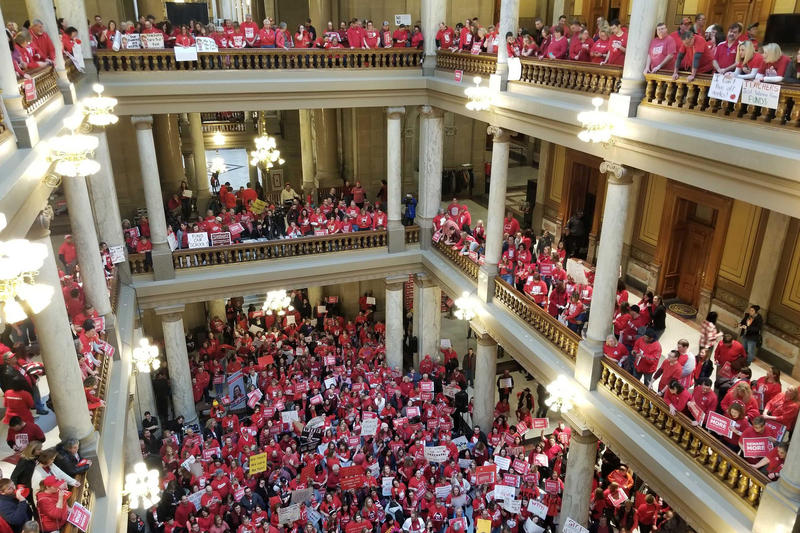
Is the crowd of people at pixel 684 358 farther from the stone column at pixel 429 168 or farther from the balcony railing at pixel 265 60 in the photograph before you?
the balcony railing at pixel 265 60

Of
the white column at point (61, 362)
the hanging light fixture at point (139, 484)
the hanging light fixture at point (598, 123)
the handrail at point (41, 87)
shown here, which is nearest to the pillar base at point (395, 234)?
the hanging light fixture at point (598, 123)

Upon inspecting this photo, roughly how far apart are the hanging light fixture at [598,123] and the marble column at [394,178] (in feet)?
22.8

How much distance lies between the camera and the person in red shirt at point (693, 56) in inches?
308

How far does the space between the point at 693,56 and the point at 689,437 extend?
201 inches

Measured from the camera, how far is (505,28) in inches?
467

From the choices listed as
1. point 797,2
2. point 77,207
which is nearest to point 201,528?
point 77,207

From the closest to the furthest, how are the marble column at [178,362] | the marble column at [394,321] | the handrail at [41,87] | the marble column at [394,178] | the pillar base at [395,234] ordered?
1. the handrail at [41,87]
2. the marble column at [178,362]
3. the marble column at [394,178]
4. the pillar base at [395,234]
5. the marble column at [394,321]

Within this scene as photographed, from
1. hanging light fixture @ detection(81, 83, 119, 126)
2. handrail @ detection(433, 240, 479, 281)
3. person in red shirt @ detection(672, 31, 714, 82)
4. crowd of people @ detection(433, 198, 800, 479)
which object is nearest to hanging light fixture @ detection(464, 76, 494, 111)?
crowd of people @ detection(433, 198, 800, 479)

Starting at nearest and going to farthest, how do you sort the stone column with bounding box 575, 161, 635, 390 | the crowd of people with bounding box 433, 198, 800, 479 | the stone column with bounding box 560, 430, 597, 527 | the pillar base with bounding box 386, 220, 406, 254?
the crowd of people with bounding box 433, 198, 800, 479 < the stone column with bounding box 575, 161, 635, 390 < the stone column with bounding box 560, 430, 597, 527 < the pillar base with bounding box 386, 220, 406, 254

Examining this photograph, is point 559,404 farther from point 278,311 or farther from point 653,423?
point 278,311

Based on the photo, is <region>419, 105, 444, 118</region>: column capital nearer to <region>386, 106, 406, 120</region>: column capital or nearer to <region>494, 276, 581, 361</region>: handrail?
<region>386, 106, 406, 120</region>: column capital

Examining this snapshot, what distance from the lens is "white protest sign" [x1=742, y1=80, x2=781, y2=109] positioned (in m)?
6.76

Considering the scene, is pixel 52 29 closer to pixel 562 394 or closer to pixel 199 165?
pixel 199 165

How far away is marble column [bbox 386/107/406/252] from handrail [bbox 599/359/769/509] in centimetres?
755
